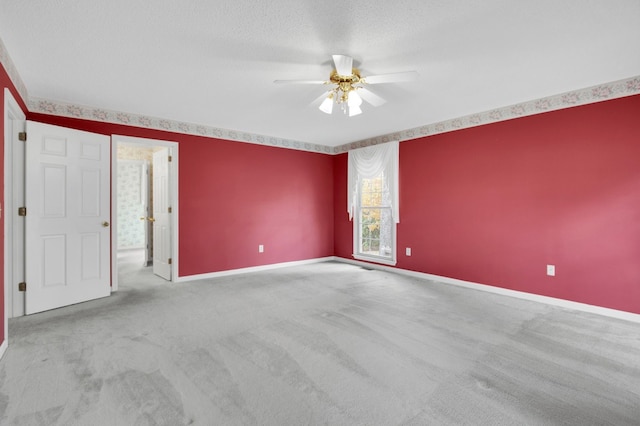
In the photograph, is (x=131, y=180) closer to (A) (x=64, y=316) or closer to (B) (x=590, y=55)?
(A) (x=64, y=316)

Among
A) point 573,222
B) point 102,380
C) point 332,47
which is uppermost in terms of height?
point 332,47

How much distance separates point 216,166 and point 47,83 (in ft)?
7.20

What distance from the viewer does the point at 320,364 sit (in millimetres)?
2158

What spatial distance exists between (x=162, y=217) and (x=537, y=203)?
17.1ft

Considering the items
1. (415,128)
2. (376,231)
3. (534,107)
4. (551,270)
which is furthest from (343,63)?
(376,231)

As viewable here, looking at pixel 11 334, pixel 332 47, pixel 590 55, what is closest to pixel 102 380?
pixel 11 334

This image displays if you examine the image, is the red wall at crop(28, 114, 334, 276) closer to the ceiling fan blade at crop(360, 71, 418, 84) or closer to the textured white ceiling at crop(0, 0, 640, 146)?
the textured white ceiling at crop(0, 0, 640, 146)

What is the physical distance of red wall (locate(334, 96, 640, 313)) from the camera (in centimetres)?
312

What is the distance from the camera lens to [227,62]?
2.70m

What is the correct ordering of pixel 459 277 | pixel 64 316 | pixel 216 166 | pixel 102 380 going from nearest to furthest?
pixel 102 380 < pixel 64 316 < pixel 459 277 < pixel 216 166

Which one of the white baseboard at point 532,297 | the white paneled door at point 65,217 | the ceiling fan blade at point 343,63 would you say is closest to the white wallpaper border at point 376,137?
the white paneled door at point 65,217

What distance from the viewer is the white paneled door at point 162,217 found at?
4645 mm

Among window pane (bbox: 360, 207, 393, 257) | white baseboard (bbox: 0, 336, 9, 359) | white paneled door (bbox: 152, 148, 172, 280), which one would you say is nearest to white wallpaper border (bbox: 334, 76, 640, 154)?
window pane (bbox: 360, 207, 393, 257)

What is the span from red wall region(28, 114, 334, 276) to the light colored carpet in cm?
145
